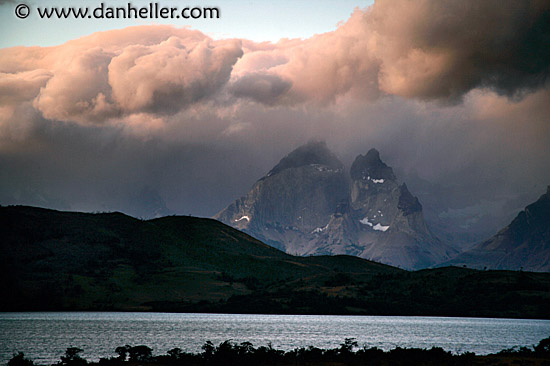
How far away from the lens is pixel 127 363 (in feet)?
394

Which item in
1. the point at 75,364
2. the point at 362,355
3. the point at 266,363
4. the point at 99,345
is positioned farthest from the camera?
the point at 99,345

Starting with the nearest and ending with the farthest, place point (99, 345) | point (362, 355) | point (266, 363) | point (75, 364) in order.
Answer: point (75, 364) → point (266, 363) → point (362, 355) → point (99, 345)

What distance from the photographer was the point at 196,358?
409ft

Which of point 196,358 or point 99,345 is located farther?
point 99,345

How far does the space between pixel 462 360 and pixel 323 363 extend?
2637 cm

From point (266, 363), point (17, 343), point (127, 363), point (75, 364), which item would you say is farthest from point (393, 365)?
point (17, 343)

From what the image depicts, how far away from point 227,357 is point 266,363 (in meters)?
8.26

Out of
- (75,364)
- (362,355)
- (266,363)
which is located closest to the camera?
(75,364)

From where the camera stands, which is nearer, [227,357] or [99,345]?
[227,357]

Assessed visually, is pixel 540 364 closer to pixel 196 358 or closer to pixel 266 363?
pixel 266 363

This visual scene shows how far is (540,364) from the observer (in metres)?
124

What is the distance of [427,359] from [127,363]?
56403 mm

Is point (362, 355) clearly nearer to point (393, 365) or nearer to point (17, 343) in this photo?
point (393, 365)

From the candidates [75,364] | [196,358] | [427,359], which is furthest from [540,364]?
[75,364]
